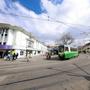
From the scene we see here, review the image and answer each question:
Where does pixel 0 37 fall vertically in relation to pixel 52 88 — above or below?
above

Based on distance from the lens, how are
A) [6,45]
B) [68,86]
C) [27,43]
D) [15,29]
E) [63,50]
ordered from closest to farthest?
[68,86] < [63,50] < [6,45] < [15,29] < [27,43]

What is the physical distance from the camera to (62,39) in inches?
3703

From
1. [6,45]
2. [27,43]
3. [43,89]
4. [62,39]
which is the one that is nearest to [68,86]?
[43,89]

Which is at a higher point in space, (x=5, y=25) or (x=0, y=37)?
(x=5, y=25)

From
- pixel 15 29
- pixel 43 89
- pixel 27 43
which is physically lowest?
pixel 43 89

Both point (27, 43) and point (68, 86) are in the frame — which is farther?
point (27, 43)

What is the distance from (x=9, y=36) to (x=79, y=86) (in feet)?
109

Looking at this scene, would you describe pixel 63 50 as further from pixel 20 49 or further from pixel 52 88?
pixel 52 88

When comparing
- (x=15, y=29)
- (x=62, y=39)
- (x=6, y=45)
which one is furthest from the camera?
(x=62, y=39)

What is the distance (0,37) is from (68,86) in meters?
34.3

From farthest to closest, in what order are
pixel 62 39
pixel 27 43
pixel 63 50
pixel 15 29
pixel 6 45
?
pixel 62 39, pixel 27 43, pixel 15 29, pixel 6 45, pixel 63 50

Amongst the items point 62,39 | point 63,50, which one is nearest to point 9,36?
point 63,50

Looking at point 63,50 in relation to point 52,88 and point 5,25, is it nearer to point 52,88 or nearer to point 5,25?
point 5,25

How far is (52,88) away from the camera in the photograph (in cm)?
800
